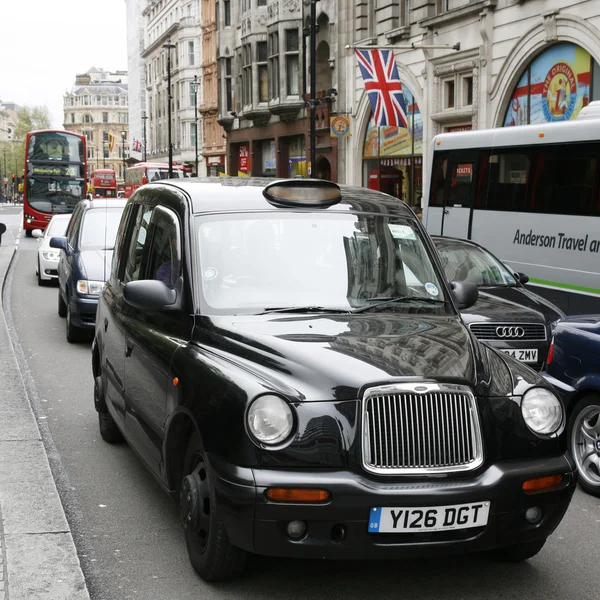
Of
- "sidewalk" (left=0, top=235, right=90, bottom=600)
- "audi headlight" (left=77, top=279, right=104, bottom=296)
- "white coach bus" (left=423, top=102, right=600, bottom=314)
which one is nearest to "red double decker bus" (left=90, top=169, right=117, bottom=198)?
"white coach bus" (left=423, top=102, right=600, bottom=314)

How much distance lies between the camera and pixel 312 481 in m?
3.99

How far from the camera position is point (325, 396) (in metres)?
4.11

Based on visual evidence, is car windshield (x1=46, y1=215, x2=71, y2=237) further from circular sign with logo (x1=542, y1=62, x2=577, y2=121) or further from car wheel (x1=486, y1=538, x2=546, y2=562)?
car wheel (x1=486, y1=538, x2=546, y2=562)

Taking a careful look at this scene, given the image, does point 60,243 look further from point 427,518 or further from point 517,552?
point 427,518

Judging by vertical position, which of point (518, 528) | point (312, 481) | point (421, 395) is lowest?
point (518, 528)

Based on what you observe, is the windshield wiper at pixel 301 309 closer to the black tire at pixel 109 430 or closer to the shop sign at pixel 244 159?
the black tire at pixel 109 430

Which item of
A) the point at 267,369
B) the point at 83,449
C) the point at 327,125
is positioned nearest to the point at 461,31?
the point at 327,125

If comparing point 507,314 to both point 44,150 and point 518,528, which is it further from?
Answer: point 44,150

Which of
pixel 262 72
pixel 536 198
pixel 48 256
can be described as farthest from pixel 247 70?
pixel 536 198

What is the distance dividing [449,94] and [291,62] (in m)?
15.3

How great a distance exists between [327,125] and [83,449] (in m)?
33.4

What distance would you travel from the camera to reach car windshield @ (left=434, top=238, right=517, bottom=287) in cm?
1110

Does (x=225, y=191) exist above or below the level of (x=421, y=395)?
above

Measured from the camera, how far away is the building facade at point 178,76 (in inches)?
3489
